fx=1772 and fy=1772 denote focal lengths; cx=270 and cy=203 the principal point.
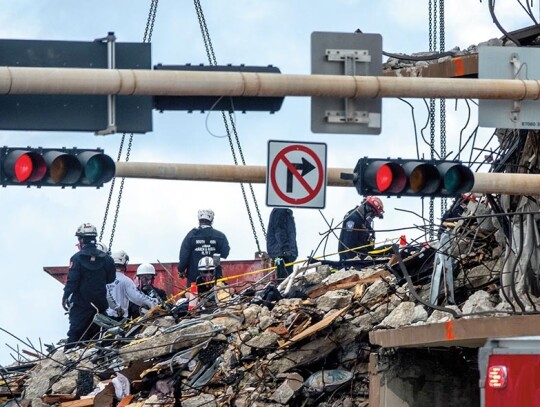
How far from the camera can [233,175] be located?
47.3 feet

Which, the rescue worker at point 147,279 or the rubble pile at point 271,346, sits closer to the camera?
the rubble pile at point 271,346

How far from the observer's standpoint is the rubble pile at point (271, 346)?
65.2ft

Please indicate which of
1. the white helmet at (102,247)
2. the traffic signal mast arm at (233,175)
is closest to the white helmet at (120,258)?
the white helmet at (102,247)

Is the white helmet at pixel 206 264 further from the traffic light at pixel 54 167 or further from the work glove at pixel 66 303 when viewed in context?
the traffic light at pixel 54 167

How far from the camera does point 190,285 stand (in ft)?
83.1

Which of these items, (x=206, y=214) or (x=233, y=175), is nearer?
(x=233, y=175)

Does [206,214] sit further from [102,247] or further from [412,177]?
[412,177]

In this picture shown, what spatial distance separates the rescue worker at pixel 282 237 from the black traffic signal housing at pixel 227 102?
12.6m

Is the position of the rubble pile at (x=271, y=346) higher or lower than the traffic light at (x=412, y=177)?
lower

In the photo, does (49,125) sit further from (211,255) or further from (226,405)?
(211,255)

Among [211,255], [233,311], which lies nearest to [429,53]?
[233,311]

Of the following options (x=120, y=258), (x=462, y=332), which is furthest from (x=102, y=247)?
(x=462, y=332)

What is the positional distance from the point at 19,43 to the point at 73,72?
0.84 metres

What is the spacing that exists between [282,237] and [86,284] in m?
3.48
